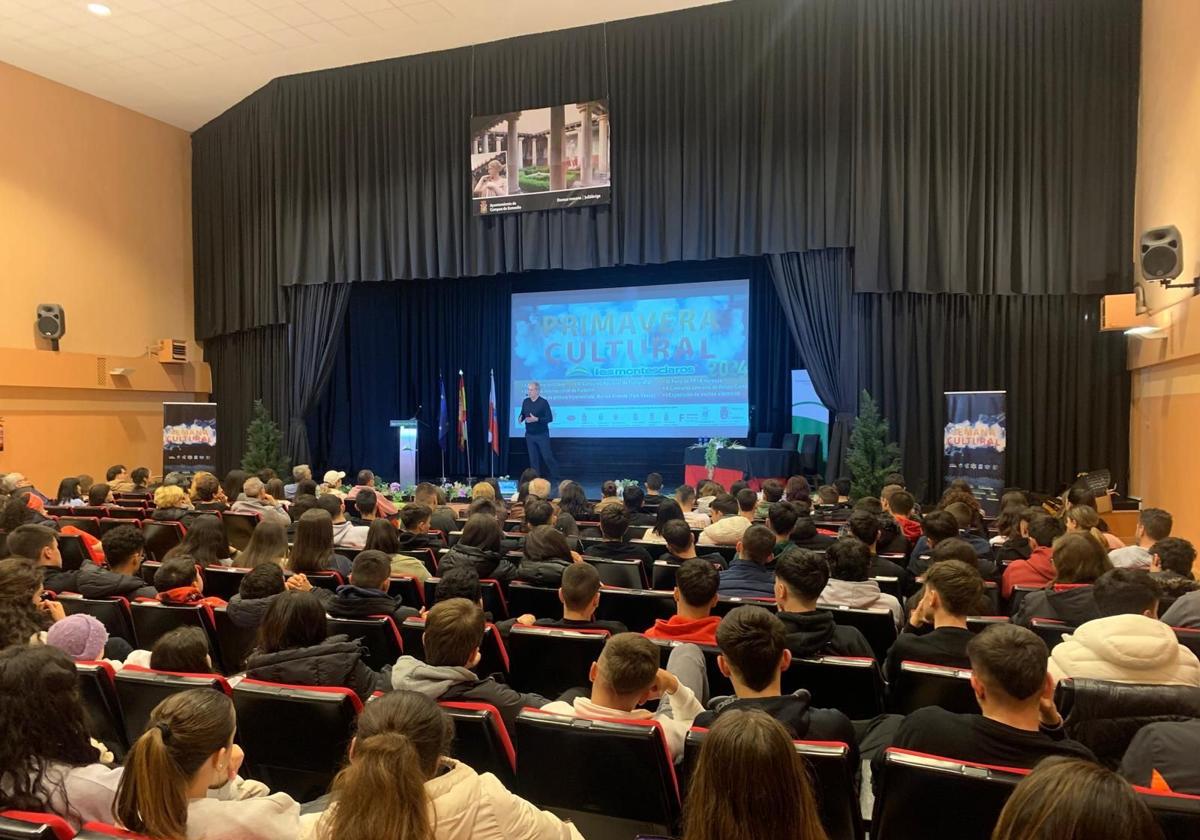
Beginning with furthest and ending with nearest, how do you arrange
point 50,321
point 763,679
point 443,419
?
1. point 443,419
2. point 50,321
3. point 763,679

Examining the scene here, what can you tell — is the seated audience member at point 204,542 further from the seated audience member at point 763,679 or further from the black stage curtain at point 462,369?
the black stage curtain at point 462,369

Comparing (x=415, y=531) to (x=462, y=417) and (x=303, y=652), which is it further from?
(x=462, y=417)

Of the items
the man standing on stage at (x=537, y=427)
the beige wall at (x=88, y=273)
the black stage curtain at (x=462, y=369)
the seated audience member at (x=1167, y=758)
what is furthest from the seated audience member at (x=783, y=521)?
the beige wall at (x=88, y=273)

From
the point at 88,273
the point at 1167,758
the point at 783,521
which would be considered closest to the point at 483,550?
the point at 783,521

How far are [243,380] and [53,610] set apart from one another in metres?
10.7

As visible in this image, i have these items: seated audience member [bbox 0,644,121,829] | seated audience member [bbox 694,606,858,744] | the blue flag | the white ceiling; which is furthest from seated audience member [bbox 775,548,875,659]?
the blue flag

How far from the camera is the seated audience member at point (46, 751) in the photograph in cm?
190

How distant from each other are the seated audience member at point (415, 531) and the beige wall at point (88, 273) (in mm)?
8665

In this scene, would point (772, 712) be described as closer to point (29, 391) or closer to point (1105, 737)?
point (1105, 737)

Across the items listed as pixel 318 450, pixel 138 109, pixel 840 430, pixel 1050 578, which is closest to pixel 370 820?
pixel 1050 578

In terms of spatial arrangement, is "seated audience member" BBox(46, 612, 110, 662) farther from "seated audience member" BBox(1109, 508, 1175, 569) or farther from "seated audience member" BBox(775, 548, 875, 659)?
"seated audience member" BBox(1109, 508, 1175, 569)

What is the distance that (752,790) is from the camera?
1415 mm

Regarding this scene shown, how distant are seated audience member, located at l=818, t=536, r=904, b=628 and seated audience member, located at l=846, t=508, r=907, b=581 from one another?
548mm

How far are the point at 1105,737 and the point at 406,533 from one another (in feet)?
13.3
